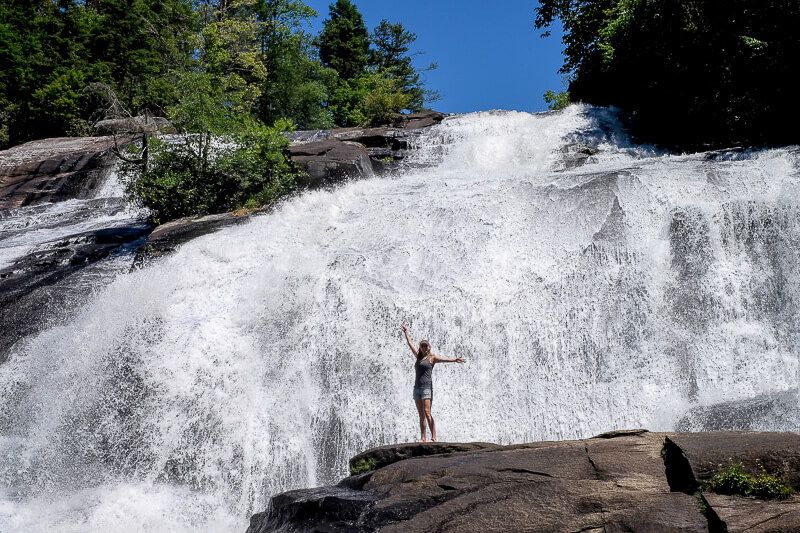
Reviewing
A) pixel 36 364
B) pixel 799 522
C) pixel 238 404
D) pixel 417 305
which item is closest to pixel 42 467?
pixel 36 364

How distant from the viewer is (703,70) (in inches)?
781

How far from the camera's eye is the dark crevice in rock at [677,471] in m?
5.68

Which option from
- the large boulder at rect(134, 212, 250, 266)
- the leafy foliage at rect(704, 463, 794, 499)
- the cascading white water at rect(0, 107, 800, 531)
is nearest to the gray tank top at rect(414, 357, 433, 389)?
the cascading white water at rect(0, 107, 800, 531)

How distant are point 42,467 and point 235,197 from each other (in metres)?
9.50

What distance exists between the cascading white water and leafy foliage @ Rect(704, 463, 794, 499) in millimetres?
4980

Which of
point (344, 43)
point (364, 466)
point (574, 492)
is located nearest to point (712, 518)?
point (574, 492)

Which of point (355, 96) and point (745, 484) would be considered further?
point (355, 96)

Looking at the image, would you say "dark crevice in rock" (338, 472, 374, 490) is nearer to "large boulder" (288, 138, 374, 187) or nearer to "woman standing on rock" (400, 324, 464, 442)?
"woman standing on rock" (400, 324, 464, 442)

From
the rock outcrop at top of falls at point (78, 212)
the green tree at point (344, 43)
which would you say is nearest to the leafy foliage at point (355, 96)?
the green tree at point (344, 43)

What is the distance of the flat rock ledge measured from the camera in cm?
533

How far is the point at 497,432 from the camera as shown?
10883 millimetres

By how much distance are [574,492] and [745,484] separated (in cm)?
146

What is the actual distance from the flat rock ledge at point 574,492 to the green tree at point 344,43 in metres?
44.8

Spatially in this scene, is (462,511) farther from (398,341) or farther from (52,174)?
(52,174)
